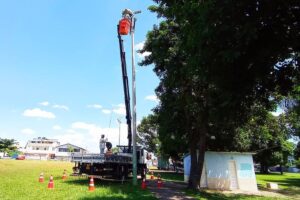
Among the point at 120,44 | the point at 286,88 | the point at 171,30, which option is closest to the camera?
the point at 286,88

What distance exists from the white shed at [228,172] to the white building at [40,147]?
118654 millimetres

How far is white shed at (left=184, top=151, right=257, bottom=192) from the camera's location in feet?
81.3

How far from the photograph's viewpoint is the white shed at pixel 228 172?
24.8 metres

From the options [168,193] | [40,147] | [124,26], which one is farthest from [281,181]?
[40,147]

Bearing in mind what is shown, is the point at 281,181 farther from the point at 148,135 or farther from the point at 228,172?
the point at 148,135

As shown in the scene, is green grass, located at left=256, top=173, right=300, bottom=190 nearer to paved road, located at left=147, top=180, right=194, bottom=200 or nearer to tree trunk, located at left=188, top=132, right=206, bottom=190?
tree trunk, located at left=188, top=132, right=206, bottom=190

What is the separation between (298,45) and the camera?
948 cm

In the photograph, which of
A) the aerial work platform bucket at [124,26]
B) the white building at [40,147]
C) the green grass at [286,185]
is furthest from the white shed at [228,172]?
the white building at [40,147]

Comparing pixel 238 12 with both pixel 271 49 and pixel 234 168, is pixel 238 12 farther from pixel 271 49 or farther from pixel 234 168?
pixel 234 168

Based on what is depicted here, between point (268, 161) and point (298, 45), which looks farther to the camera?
point (268, 161)

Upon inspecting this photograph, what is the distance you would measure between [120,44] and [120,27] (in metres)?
1.29

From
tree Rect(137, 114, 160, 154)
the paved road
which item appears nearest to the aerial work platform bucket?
the paved road

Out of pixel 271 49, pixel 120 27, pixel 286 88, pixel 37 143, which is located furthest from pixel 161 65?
pixel 37 143

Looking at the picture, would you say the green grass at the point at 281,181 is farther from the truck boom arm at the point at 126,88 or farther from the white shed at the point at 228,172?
the truck boom arm at the point at 126,88
